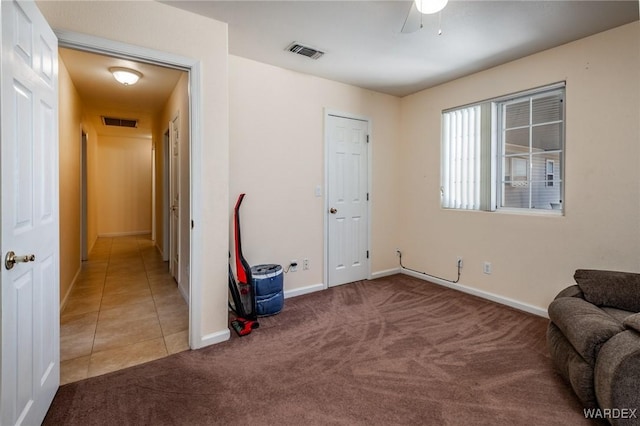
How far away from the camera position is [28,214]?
4.93 ft

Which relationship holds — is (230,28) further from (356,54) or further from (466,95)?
(466,95)

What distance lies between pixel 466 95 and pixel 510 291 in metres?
2.25

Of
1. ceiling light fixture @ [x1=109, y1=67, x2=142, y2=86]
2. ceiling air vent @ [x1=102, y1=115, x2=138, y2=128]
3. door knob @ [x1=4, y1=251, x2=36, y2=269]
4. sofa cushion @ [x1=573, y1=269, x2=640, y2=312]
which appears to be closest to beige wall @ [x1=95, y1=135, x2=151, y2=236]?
ceiling air vent @ [x1=102, y1=115, x2=138, y2=128]

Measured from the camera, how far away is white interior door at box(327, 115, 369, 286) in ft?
12.6

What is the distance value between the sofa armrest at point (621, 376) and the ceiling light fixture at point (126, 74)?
14.6 feet

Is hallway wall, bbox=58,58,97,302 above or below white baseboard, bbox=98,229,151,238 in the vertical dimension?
above

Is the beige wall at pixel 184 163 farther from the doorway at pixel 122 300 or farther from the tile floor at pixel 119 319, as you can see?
the tile floor at pixel 119 319

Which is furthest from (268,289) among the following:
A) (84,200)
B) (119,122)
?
(119,122)

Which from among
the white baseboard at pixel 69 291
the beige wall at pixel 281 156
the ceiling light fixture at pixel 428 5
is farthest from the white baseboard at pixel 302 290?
the ceiling light fixture at pixel 428 5

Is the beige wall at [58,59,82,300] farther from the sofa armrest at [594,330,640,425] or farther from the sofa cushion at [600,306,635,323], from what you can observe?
the sofa cushion at [600,306,635,323]

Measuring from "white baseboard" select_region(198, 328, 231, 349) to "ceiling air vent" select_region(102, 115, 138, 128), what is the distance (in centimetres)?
511

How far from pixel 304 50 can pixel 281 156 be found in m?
1.07

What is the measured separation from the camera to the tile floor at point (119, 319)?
228cm

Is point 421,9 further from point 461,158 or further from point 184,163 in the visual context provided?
point 184,163
